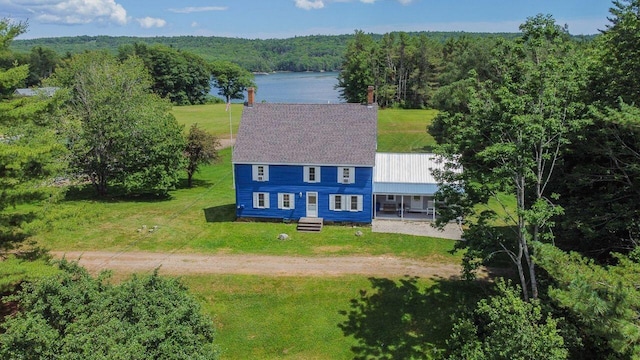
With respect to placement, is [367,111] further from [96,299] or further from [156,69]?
[156,69]

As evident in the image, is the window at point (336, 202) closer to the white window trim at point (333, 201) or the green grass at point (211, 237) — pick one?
the white window trim at point (333, 201)

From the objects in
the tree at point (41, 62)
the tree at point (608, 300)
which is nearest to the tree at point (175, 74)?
the tree at point (41, 62)

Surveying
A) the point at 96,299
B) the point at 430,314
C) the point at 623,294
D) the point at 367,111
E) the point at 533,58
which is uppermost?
the point at 533,58

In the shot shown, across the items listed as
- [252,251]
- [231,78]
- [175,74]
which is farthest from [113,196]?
[231,78]

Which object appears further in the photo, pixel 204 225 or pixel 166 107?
pixel 166 107

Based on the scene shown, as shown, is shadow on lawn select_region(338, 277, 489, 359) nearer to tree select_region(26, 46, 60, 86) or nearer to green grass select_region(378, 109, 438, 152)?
green grass select_region(378, 109, 438, 152)

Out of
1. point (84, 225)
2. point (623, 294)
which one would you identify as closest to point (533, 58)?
point (623, 294)

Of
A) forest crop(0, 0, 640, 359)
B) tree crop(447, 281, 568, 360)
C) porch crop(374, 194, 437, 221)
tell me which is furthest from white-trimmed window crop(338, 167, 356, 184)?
tree crop(447, 281, 568, 360)
